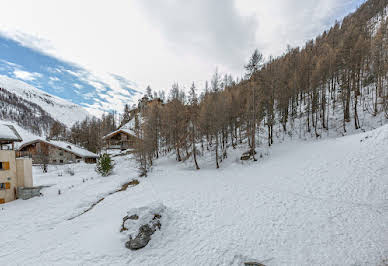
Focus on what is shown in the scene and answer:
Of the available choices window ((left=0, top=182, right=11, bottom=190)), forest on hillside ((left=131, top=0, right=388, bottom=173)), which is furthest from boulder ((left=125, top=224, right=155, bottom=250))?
window ((left=0, top=182, right=11, bottom=190))

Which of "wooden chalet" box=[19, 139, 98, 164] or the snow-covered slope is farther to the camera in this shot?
"wooden chalet" box=[19, 139, 98, 164]

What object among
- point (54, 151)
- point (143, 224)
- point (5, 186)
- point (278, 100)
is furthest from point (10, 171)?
point (278, 100)

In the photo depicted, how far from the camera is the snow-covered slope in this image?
20.2 feet

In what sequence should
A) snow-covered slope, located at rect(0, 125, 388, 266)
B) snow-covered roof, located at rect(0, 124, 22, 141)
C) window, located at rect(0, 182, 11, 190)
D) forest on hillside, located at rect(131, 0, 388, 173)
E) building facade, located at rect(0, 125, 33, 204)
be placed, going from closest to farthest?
snow-covered slope, located at rect(0, 125, 388, 266)
window, located at rect(0, 182, 11, 190)
building facade, located at rect(0, 125, 33, 204)
snow-covered roof, located at rect(0, 124, 22, 141)
forest on hillside, located at rect(131, 0, 388, 173)

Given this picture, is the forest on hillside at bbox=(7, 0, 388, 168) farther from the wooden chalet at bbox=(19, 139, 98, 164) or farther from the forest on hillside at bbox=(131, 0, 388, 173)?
the wooden chalet at bbox=(19, 139, 98, 164)

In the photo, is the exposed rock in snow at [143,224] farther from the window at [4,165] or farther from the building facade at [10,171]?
the window at [4,165]

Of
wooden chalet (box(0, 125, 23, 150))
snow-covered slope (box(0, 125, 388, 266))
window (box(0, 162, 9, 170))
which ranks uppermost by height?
wooden chalet (box(0, 125, 23, 150))

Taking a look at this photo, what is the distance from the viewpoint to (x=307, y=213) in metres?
8.30

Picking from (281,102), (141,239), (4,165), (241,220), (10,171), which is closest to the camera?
(141,239)

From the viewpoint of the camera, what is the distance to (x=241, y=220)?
27.2ft

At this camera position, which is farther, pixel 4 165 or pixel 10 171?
pixel 10 171

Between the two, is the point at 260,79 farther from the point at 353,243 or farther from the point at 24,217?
the point at 24,217

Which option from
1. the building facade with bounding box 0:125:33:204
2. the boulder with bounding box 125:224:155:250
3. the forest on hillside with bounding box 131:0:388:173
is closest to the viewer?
the boulder with bounding box 125:224:155:250

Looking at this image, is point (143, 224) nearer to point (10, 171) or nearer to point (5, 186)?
point (5, 186)
